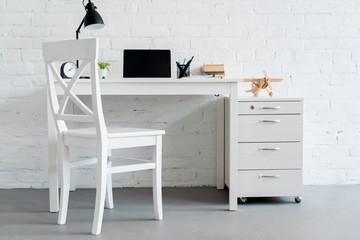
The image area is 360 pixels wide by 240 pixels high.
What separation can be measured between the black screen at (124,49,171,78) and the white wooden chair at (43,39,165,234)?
2.03ft

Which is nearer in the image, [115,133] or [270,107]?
[115,133]

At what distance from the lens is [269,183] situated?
249cm

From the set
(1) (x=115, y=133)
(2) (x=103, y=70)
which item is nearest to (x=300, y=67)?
(2) (x=103, y=70)

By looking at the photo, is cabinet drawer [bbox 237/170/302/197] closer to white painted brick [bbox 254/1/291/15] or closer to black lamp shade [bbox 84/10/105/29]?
white painted brick [bbox 254/1/291/15]

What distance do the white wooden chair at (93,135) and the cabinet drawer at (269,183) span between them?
572 millimetres

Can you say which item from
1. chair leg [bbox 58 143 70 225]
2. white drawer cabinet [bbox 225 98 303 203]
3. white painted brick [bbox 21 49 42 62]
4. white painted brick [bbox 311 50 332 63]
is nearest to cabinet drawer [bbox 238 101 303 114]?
white drawer cabinet [bbox 225 98 303 203]

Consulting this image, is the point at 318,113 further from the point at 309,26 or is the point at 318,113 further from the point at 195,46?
the point at 195,46

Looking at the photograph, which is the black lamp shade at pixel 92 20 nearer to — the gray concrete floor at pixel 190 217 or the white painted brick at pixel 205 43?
the white painted brick at pixel 205 43

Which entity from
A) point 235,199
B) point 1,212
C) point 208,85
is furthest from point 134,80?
point 1,212

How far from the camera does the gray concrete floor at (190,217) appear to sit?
1984mm

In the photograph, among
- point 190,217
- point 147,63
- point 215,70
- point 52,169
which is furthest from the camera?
point 215,70

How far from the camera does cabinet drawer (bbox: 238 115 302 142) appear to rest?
2461 mm

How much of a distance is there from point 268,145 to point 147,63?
0.95 metres

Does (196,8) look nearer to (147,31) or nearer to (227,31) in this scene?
(227,31)
